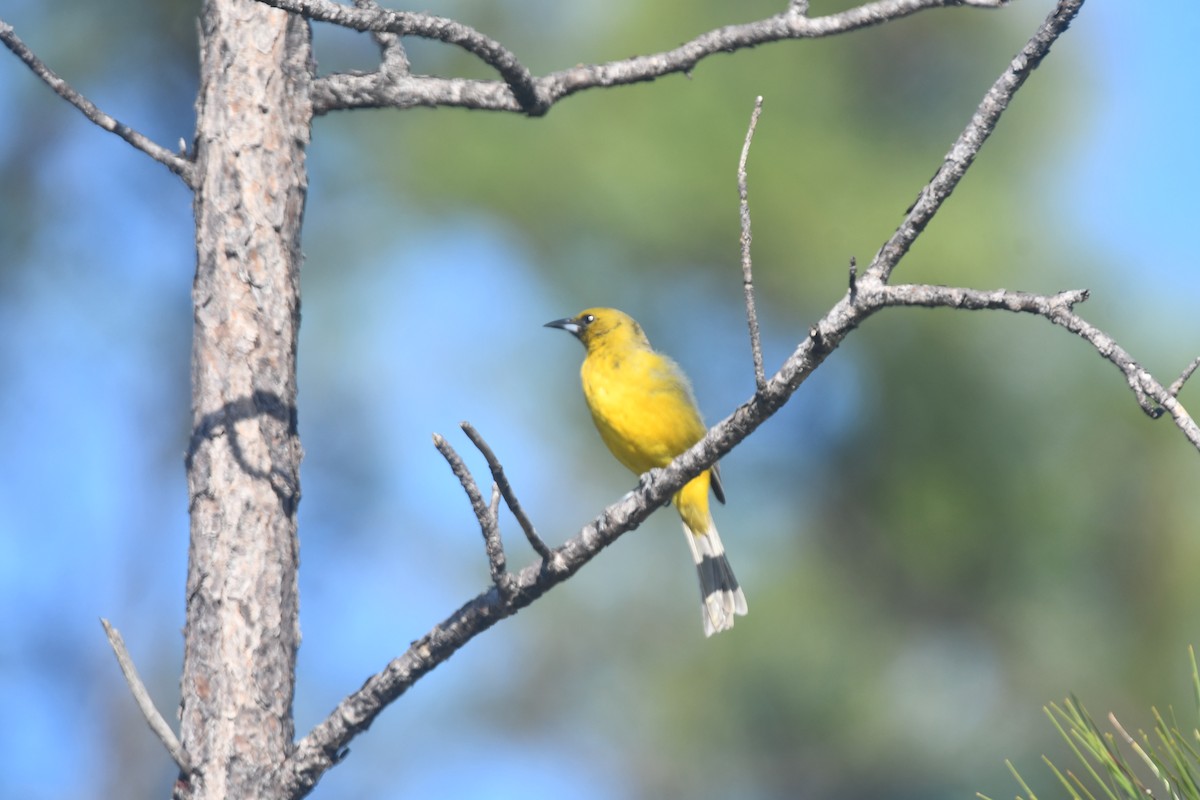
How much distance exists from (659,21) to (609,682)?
5.70m

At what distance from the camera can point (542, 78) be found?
4270 millimetres

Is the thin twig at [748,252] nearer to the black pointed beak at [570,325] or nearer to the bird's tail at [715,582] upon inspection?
Result: the bird's tail at [715,582]

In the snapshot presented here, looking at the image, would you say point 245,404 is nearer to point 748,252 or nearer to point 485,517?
point 485,517

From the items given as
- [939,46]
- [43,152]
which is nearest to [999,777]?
[939,46]

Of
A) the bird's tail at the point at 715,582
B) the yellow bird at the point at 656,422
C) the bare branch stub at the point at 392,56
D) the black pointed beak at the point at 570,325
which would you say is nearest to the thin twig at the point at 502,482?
the bare branch stub at the point at 392,56

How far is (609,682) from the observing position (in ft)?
37.7

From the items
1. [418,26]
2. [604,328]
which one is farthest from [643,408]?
[418,26]

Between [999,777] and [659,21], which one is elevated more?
[659,21]

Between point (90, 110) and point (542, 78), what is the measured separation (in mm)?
1375

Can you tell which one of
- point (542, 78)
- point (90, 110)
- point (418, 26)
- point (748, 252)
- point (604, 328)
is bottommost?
point (748, 252)

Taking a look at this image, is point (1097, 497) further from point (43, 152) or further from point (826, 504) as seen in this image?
point (43, 152)

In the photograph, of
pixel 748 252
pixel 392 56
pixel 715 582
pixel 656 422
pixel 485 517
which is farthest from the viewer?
pixel 715 582

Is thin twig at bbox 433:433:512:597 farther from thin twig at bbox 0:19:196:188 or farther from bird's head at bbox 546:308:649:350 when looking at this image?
bird's head at bbox 546:308:649:350

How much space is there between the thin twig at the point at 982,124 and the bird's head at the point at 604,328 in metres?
4.29
